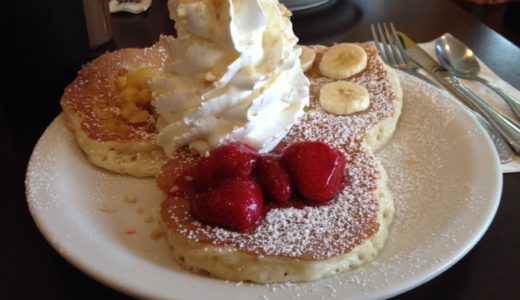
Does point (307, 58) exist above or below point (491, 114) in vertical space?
above

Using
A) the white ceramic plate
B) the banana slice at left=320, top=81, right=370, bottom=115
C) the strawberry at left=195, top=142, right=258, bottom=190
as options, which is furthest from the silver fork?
the strawberry at left=195, top=142, right=258, bottom=190

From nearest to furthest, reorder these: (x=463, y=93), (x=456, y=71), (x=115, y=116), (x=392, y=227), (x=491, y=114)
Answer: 1. (x=392, y=227)
2. (x=115, y=116)
3. (x=491, y=114)
4. (x=463, y=93)
5. (x=456, y=71)

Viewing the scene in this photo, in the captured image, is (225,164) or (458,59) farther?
(458,59)

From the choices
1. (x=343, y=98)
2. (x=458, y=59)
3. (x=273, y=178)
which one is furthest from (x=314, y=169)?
(x=458, y=59)

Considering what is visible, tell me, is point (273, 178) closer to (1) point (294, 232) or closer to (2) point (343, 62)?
(1) point (294, 232)

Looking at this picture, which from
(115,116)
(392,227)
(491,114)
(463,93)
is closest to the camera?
(392,227)
